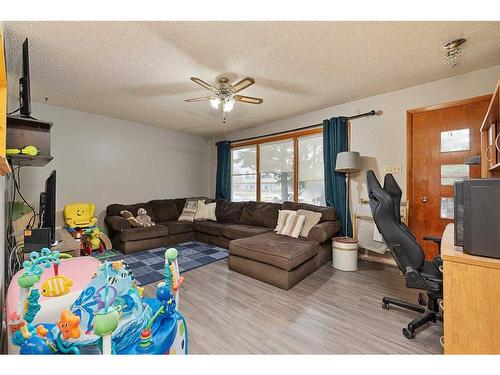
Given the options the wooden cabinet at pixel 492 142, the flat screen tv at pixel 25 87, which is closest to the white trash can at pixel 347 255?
the wooden cabinet at pixel 492 142

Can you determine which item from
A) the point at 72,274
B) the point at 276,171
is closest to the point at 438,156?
the point at 276,171

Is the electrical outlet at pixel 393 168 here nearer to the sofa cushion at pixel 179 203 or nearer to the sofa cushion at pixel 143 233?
the sofa cushion at pixel 143 233

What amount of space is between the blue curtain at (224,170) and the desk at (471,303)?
4.28m

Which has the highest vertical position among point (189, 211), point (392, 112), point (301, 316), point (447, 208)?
point (392, 112)

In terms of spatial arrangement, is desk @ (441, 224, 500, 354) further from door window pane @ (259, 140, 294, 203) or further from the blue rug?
door window pane @ (259, 140, 294, 203)

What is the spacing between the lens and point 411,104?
290cm

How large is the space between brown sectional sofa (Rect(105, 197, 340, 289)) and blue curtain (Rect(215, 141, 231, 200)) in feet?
1.47

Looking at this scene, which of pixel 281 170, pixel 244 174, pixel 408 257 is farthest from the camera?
pixel 244 174

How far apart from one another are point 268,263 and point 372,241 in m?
1.65

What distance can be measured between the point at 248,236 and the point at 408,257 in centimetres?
224

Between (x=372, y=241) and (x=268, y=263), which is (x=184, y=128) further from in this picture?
(x=372, y=241)

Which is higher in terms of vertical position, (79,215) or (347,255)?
(79,215)

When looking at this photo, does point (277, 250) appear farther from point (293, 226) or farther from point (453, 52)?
point (453, 52)

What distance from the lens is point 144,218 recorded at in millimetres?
3988
